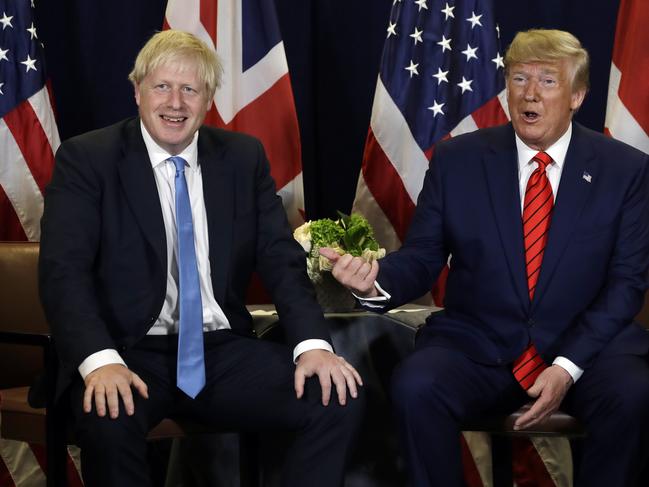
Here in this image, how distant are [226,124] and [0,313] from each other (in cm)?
122

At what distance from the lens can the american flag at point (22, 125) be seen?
13.1 ft

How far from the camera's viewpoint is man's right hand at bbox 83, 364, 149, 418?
2.39 meters

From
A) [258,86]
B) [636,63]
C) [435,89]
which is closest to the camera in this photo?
[636,63]

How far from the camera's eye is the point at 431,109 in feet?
13.1

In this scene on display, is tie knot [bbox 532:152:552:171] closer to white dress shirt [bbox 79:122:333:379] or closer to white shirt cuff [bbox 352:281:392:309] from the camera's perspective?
white shirt cuff [bbox 352:281:392:309]

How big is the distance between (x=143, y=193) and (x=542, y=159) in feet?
3.84

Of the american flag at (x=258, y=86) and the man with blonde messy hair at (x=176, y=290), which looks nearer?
the man with blonde messy hair at (x=176, y=290)

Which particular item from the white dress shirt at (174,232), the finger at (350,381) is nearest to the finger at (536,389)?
the finger at (350,381)

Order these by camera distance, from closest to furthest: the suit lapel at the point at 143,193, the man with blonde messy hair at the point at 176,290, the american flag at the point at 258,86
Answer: the man with blonde messy hair at the point at 176,290 < the suit lapel at the point at 143,193 < the american flag at the point at 258,86

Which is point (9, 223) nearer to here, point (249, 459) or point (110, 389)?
point (249, 459)

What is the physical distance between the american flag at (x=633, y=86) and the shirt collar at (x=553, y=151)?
3.08ft

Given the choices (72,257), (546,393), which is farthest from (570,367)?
(72,257)

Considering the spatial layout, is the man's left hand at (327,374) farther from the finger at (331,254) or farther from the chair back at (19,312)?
the chair back at (19,312)

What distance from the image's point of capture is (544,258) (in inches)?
113
